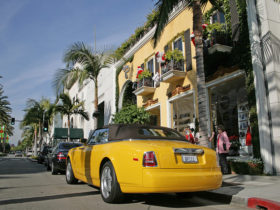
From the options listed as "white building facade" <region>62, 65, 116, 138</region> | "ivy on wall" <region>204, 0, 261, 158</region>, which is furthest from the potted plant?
"ivy on wall" <region>204, 0, 261, 158</region>

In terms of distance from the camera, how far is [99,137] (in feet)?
20.0

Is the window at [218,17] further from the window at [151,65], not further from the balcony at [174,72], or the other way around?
the window at [151,65]

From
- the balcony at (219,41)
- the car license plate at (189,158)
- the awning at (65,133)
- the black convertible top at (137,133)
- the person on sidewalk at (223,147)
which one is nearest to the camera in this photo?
the car license plate at (189,158)

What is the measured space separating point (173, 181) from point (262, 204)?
1699mm

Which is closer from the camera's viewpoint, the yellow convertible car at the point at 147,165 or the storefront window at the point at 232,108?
the yellow convertible car at the point at 147,165

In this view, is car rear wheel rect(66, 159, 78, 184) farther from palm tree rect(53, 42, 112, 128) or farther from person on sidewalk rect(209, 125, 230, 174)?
palm tree rect(53, 42, 112, 128)

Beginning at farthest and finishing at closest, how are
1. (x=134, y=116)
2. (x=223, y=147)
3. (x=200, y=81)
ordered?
1. (x=134, y=116)
2. (x=223, y=147)
3. (x=200, y=81)

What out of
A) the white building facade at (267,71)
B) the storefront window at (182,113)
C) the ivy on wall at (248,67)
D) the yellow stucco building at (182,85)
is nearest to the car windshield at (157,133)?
the white building facade at (267,71)

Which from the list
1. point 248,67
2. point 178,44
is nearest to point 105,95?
point 178,44

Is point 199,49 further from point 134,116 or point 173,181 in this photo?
point 134,116

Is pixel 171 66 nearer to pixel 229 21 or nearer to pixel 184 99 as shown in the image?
pixel 184 99

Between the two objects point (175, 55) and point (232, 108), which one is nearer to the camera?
point (232, 108)

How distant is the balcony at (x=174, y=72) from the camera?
46.4 feet

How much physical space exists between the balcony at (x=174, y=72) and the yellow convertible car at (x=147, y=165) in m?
8.86
